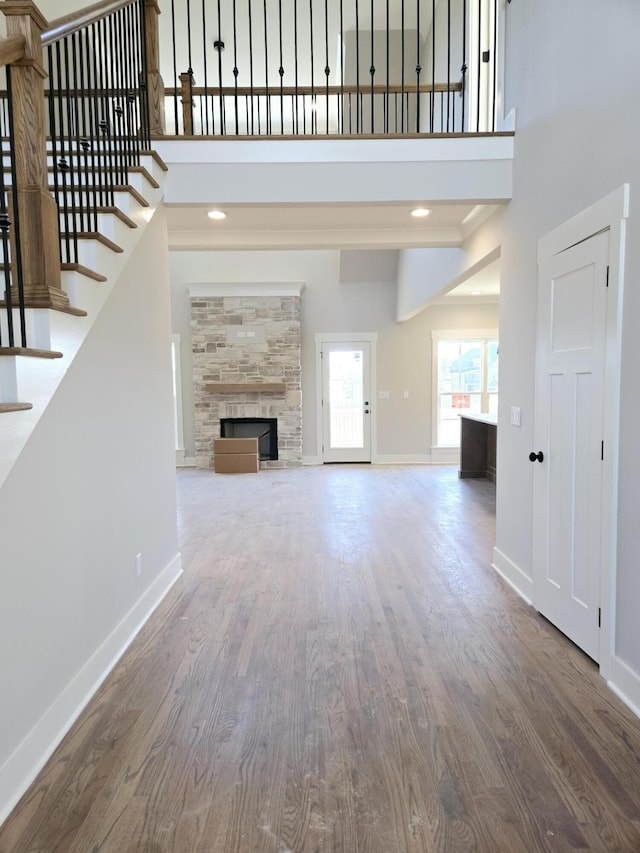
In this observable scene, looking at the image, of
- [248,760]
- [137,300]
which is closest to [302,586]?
[248,760]

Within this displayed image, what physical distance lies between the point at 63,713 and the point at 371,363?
6880mm

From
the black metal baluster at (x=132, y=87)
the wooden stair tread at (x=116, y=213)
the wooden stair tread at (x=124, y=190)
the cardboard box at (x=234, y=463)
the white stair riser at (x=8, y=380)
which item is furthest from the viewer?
the cardboard box at (x=234, y=463)

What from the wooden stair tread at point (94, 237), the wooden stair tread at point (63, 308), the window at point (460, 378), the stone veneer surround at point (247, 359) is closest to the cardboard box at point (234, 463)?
the stone veneer surround at point (247, 359)

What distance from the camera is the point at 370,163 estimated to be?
10.5 feet

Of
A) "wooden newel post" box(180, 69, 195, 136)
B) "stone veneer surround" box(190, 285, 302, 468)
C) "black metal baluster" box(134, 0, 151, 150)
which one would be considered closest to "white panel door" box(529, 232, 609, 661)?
"black metal baluster" box(134, 0, 151, 150)

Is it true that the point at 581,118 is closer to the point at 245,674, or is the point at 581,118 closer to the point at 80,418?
the point at 80,418

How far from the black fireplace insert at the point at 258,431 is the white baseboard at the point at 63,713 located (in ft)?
16.9

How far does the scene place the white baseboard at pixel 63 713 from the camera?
1615mm

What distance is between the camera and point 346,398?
8.32 metres

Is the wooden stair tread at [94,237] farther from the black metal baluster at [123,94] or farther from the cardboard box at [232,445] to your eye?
the cardboard box at [232,445]

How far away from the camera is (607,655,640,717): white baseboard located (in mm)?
2006

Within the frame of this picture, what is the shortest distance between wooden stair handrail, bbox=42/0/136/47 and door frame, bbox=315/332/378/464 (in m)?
5.74

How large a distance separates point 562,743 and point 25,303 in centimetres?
252

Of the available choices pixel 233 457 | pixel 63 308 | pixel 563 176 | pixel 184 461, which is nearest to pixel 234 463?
pixel 233 457
